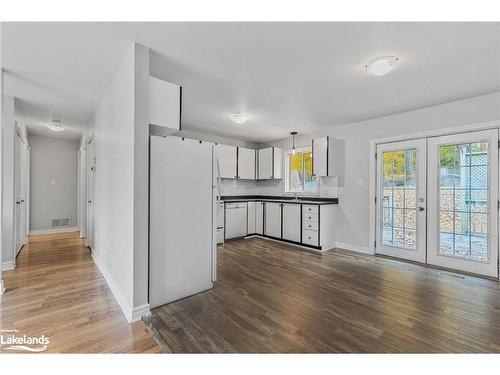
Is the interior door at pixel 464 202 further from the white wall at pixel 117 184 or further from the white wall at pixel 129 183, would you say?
the white wall at pixel 117 184

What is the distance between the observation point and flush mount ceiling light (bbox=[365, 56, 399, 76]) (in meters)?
2.16

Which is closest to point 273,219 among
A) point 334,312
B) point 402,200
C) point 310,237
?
point 310,237

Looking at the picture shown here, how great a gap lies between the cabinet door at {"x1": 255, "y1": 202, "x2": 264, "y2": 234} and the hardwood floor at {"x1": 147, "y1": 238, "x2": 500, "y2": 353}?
6.50ft

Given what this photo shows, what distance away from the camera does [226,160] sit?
208 inches

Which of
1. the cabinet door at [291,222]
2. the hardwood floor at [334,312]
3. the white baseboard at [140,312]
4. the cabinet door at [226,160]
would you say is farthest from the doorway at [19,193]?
the cabinet door at [291,222]

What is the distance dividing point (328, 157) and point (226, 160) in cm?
219

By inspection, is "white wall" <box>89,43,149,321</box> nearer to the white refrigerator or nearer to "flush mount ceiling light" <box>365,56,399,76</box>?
the white refrigerator

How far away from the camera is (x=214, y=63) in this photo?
229 centimetres

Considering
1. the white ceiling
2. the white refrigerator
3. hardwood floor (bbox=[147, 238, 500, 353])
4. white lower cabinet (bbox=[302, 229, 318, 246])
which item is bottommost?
hardwood floor (bbox=[147, 238, 500, 353])

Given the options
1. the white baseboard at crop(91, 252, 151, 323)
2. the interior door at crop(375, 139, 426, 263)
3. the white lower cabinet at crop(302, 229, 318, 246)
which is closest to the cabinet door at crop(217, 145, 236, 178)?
the white lower cabinet at crop(302, 229, 318, 246)
